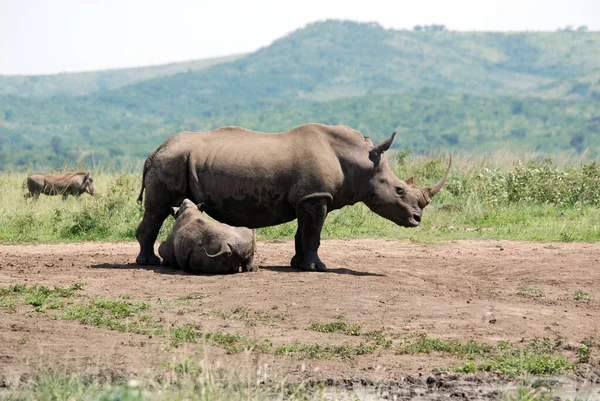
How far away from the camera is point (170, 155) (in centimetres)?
1202

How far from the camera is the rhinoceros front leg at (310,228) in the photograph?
11656 mm

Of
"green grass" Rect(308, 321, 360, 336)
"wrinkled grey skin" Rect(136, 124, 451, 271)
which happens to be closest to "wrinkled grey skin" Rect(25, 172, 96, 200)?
"wrinkled grey skin" Rect(136, 124, 451, 271)

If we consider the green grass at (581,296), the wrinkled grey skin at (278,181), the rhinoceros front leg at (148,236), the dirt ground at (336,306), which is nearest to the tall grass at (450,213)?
the dirt ground at (336,306)

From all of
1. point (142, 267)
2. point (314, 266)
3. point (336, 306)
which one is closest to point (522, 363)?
point (336, 306)

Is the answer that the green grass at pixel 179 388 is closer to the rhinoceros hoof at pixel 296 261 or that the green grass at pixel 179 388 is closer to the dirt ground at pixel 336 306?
the dirt ground at pixel 336 306

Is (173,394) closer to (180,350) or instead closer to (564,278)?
(180,350)

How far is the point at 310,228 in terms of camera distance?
1173 cm

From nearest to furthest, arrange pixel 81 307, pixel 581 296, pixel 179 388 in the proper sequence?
pixel 179 388
pixel 81 307
pixel 581 296

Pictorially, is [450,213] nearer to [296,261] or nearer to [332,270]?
[332,270]

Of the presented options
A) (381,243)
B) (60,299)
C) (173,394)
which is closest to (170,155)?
(60,299)

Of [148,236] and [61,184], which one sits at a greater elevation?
[148,236]

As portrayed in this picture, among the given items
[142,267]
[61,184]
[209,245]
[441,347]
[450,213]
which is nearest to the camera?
[441,347]

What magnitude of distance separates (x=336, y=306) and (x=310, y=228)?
7.29 ft

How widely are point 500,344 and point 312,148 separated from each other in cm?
414
